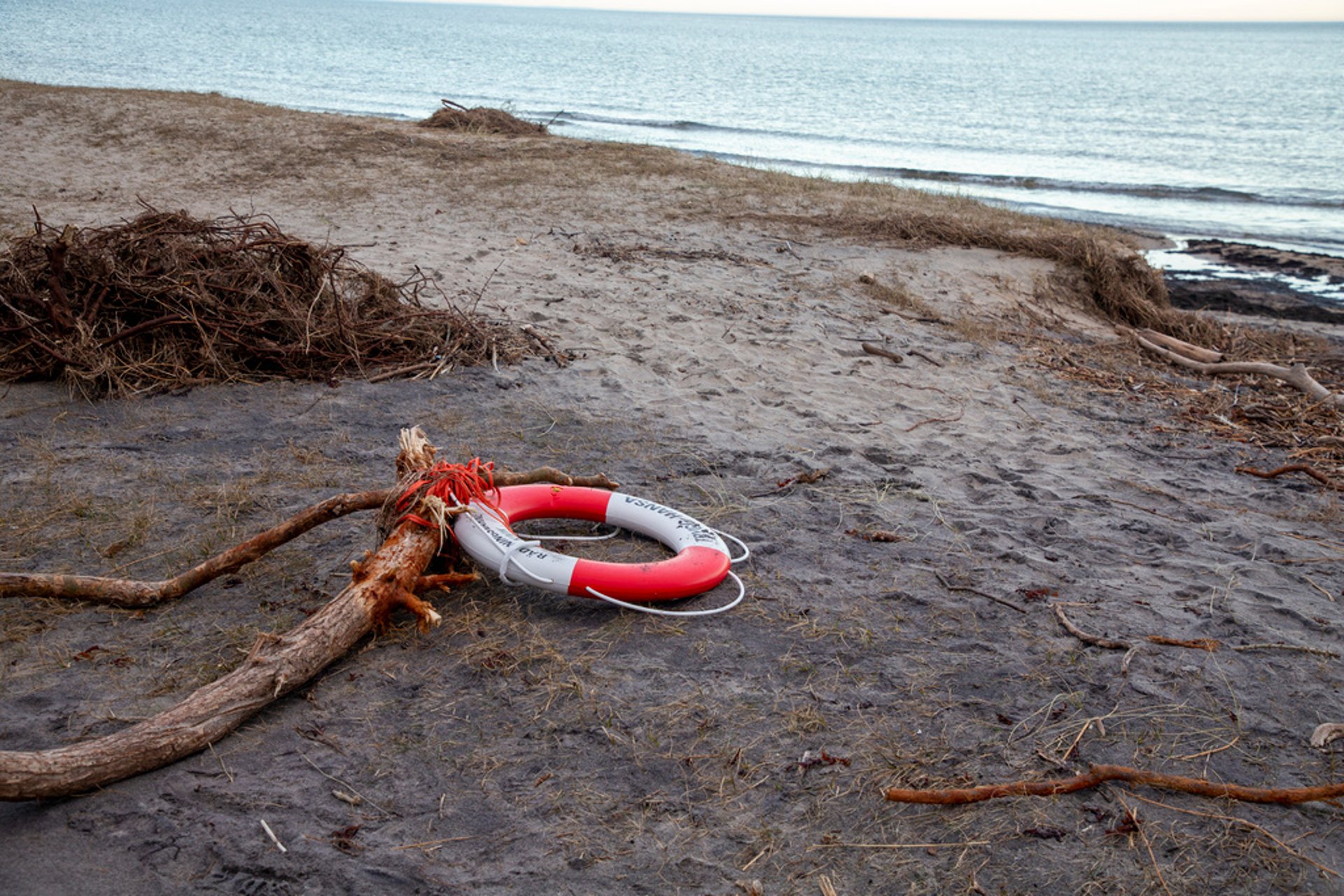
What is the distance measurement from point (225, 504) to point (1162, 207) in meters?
17.4

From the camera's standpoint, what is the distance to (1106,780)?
235cm

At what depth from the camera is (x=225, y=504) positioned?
3.61 metres

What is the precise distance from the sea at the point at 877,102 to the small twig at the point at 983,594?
9.70m

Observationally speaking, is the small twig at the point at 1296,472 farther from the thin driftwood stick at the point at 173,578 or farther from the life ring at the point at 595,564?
the thin driftwood stick at the point at 173,578

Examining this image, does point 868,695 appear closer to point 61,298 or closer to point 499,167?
point 61,298

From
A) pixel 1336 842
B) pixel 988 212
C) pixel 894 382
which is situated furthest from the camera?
pixel 988 212

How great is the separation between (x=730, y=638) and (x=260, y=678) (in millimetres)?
1346

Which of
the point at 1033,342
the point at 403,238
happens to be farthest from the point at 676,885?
the point at 403,238

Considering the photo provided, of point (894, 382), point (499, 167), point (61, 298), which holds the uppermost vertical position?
point (499, 167)

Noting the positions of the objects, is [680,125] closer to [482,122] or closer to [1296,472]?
[482,122]

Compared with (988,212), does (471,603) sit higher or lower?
lower

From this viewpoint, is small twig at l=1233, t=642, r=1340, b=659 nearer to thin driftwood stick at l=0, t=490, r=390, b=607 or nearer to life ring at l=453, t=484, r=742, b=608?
life ring at l=453, t=484, r=742, b=608

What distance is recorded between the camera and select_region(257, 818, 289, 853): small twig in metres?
2.08

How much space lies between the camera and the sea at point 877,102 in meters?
18.2
